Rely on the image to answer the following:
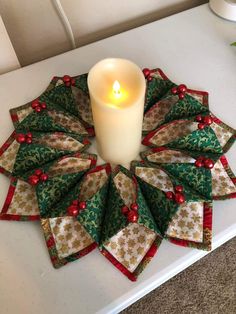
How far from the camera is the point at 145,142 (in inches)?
19.1

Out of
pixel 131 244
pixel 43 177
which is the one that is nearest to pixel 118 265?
pixel 131 244

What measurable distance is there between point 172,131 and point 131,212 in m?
0.16

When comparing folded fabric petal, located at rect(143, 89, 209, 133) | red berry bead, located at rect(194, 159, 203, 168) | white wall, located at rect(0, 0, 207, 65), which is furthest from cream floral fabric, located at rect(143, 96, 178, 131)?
white wall, located at rect(0, 0, 207, 65)

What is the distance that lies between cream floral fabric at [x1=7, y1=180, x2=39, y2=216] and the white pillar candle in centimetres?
12

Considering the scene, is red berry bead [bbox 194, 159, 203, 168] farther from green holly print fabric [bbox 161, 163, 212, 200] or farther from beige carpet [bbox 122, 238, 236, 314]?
beige carpet [bbox 122, 238, 236, 314]

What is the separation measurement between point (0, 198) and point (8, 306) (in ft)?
0.46

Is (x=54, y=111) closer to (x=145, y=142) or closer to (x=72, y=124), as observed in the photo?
(x=72, y=124)

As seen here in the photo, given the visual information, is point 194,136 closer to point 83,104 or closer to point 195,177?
point 195,177

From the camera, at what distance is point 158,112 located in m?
0.50

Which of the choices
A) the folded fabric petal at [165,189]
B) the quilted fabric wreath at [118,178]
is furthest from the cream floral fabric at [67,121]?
the folded fabric petal at [165,189]

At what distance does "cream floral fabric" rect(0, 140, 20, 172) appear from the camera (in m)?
0.47

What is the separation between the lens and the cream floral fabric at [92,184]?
434 millimetres

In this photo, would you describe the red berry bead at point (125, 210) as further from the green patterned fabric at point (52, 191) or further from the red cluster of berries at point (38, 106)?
the red cluster of berries at point (38, 106)

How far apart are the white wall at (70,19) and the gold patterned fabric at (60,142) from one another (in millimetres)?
279
